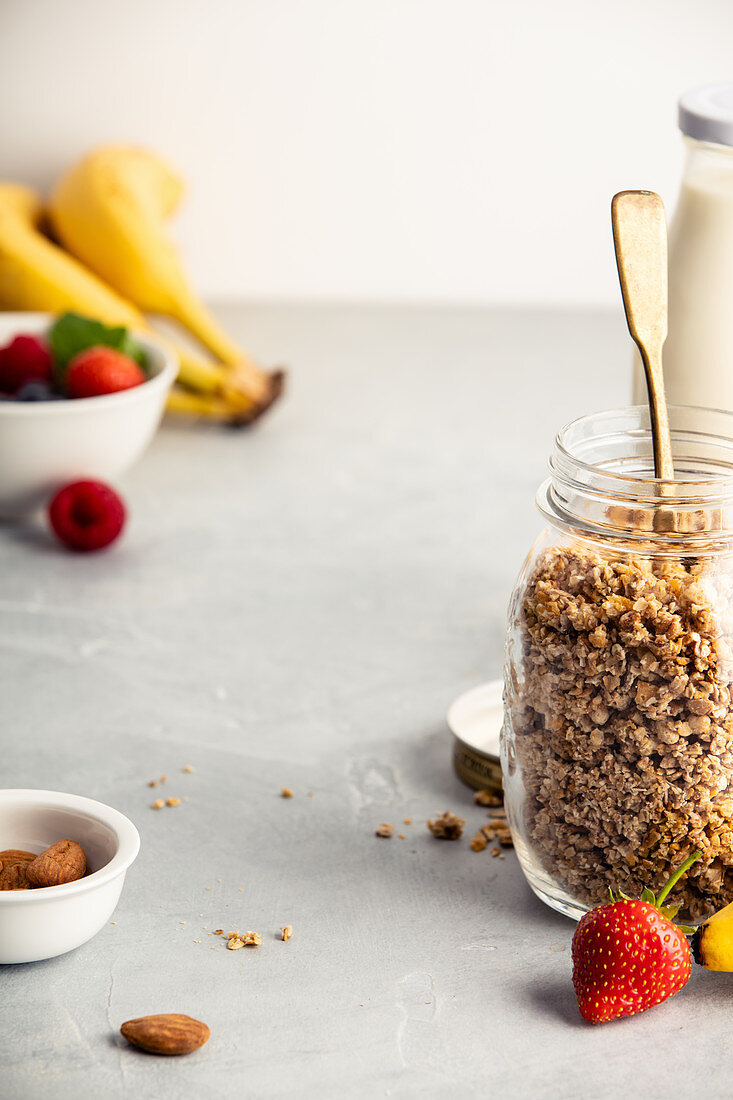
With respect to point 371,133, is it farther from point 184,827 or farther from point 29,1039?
point 29,1039

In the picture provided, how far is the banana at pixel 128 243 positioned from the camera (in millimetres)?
1444

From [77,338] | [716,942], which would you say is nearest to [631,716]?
[716,942]

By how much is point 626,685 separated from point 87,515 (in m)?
0.68

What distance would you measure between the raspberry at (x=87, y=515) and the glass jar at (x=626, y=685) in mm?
574

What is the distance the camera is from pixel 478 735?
2.67 feet

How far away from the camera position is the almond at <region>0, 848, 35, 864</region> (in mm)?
630

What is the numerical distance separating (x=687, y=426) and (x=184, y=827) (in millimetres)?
388

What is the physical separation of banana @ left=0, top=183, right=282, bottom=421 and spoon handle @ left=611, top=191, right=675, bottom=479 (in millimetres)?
838

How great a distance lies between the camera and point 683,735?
0.58 m

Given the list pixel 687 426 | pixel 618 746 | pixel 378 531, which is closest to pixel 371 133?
pixel 378 531

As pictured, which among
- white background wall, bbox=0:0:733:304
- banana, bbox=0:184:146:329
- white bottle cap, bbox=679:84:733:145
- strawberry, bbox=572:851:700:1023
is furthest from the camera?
white background wall, bbox=0:0:733:304

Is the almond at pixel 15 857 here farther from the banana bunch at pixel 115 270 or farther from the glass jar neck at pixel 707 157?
the banana bunch at pixel 115 270

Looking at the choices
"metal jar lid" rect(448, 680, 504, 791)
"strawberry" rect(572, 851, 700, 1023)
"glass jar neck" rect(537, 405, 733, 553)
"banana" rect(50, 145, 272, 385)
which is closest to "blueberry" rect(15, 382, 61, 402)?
"banana" rect(50, 145, 272, 385)

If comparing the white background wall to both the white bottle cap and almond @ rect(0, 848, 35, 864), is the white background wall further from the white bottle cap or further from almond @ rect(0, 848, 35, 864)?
almond @ rect(0, 848, 35, 864)
